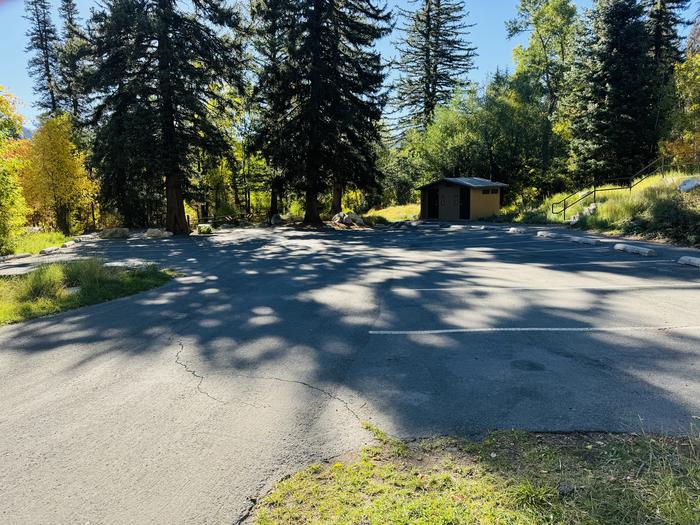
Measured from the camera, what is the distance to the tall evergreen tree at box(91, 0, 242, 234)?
68.5 ft

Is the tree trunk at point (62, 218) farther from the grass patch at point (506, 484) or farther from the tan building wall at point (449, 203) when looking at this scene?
the grass patch at point (506, 484)

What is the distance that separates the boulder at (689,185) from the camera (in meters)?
16.0

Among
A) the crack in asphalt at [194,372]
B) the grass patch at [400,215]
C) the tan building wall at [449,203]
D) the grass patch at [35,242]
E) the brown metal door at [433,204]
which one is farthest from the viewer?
the grass patch at [400,215]

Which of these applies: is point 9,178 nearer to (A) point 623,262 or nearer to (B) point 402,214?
(A) point 623,262

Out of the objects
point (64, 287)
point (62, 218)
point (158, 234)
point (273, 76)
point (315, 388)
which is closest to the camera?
point (315, 388)

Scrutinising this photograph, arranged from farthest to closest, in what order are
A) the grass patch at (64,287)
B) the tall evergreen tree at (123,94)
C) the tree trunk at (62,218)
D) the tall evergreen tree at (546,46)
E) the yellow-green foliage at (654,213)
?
the tall evergreen tree at (546,46), the tree trunk at (62,218), the tall evergreen tree at (123,94), the yellow-green foliage at (654,213), the grass patch at (64,287)

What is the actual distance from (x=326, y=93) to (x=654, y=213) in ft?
59.6

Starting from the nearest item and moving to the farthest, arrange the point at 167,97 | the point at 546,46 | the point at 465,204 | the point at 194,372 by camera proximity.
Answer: the point at 194,372 → the point at 167,97 → the point at 465,204 → the point at 546,46

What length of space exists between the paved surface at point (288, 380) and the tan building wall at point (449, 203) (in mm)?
22781

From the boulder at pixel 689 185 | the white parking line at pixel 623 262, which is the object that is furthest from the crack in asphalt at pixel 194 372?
the boulder at pixel 689 185

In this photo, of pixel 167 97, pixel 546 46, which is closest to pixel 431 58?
pixel 546 46

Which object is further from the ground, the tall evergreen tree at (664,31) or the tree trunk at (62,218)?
the tall evergreen tree at (664,31)

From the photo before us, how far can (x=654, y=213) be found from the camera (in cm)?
1514

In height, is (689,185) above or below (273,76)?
below
